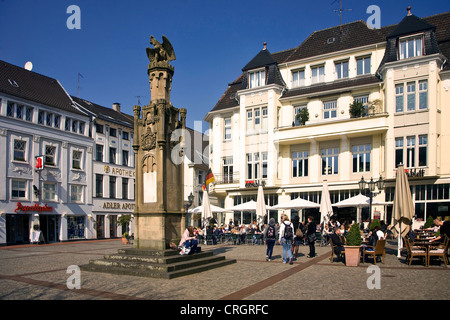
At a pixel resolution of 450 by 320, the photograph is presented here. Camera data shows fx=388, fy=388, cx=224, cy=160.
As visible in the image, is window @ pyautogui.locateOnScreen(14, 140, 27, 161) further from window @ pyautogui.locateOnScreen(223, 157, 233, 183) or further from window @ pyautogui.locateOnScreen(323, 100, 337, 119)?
window @ pyautogui.locateOnScreen(323, 100, 337, 119)

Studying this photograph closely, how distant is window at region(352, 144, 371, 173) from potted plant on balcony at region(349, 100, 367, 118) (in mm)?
2514

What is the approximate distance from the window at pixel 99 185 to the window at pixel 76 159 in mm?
2972

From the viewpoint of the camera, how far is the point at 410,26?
2872 cm

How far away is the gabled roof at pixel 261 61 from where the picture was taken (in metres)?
35.0

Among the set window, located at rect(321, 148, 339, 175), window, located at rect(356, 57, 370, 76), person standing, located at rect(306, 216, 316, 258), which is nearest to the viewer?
person standing, located at rect(306, 216, 316, 258)

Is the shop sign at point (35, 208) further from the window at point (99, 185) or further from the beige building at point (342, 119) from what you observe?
the beige building at point (342, 119)

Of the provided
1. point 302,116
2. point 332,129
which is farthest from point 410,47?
point 302,116

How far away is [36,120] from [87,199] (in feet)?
31.4

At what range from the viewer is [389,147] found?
28109 millimetres

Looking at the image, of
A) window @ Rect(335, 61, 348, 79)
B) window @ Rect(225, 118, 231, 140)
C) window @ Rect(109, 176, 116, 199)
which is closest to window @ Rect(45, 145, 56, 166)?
window @ Rect(109, 176, 116, 199)

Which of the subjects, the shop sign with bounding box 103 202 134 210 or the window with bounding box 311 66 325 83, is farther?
the shop sign with bounding box 103 202 134 210

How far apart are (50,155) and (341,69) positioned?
2717cm

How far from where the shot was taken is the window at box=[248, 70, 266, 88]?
35.2m
